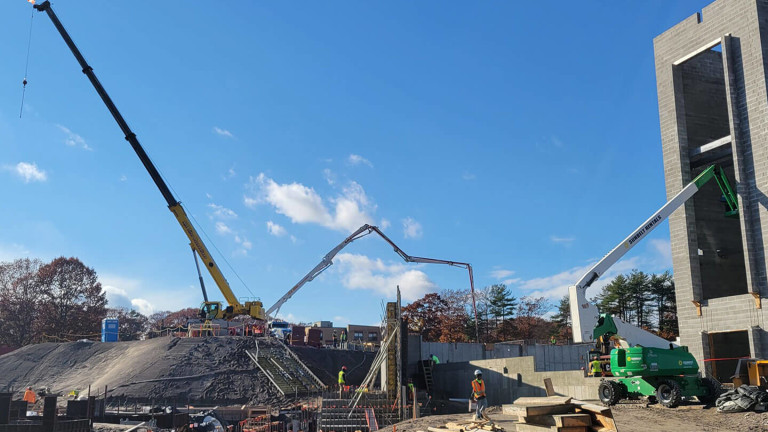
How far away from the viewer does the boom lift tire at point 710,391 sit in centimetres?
1803

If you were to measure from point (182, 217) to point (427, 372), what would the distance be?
19.3m

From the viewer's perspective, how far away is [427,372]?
32719mm

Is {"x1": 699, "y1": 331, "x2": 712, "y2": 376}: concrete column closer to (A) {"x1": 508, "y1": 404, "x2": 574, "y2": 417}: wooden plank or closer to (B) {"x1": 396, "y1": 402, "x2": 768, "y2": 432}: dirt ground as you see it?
(B) {"x1": 396, "y1": 402, "x2": 768, "y2": 432}: dirt ground

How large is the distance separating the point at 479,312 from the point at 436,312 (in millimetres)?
5779

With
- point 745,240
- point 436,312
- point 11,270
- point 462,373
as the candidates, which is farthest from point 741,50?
point 11,270

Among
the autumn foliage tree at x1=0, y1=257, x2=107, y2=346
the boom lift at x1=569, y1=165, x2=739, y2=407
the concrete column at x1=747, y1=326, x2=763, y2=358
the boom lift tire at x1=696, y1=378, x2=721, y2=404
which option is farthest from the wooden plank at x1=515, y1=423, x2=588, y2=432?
the autumn foliage tree at x1=0, y1=257, x2=107, y2=346

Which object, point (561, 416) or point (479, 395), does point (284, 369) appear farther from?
point (561, 416)

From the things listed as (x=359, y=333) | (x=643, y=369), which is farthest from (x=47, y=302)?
(x=643, y=369)

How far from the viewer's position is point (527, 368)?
26172 millimetres

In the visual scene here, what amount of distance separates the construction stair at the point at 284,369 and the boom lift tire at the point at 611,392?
1795 centimetres

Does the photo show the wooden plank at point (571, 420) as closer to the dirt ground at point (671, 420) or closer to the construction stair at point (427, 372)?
the dirt ground at point (671, 420)

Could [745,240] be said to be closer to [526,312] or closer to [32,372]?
[526,312]

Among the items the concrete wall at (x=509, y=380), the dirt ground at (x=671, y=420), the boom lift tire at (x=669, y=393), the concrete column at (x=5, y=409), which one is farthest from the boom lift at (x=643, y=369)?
the concrete column at (x=5, y=409)

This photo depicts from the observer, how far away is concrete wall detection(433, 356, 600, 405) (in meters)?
22.4
